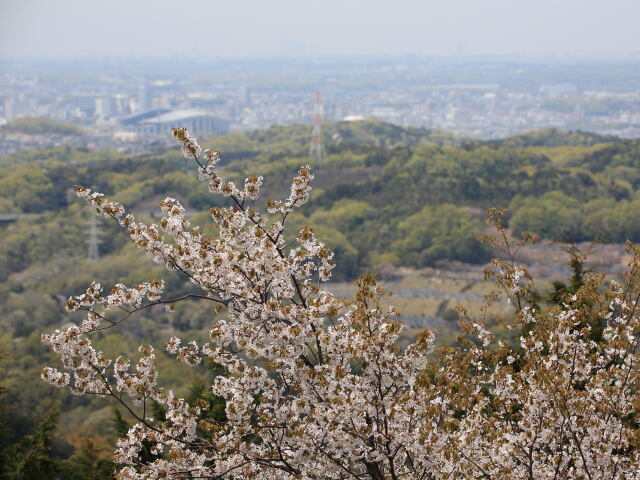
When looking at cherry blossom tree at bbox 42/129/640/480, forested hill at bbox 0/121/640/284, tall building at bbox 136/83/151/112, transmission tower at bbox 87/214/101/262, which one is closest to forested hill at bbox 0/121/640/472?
forested hill at bbox 0/121/640/284

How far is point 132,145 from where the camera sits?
81562mm

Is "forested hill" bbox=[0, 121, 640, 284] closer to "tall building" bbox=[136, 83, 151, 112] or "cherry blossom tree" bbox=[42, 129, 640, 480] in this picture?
"cherry blossom tree" bbox=[42, 129, 640, 480]

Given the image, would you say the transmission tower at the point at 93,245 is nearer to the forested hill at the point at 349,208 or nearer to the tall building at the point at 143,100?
the forested hill at the point at 349,208

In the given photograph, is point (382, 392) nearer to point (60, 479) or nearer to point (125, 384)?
point (125, 384)

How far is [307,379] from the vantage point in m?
4.61

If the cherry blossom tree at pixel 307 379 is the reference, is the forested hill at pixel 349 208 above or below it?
below

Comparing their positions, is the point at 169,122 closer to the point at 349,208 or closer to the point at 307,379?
the point at 349,208

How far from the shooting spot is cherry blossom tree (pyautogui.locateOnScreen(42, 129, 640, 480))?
180 inches

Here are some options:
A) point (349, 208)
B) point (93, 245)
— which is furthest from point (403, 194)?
point (93, 245)

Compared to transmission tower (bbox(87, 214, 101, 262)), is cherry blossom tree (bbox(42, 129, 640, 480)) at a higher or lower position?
higher

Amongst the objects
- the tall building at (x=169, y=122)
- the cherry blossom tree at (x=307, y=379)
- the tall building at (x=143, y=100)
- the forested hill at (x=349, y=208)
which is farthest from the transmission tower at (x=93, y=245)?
the tall building at (x=143, y=100)

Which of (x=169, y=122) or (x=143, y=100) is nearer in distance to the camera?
(x=169, y=122)

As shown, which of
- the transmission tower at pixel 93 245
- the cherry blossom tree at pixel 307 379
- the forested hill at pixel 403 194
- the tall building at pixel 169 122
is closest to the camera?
the cherry blossom tree at pixel 307 379

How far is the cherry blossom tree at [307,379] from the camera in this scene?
457cm
